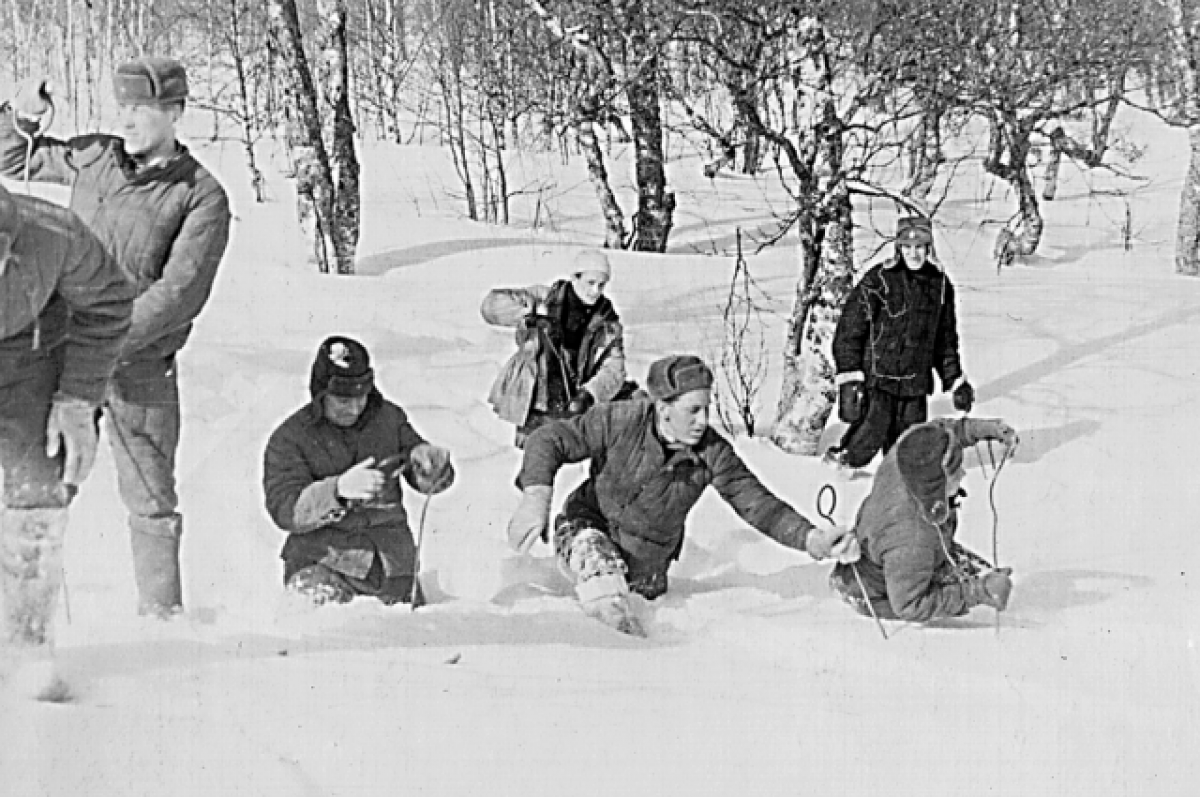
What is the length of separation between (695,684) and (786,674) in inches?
13.1

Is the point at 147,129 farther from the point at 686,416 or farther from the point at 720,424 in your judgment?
the point at 720,424

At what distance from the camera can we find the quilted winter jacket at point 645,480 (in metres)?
4.34

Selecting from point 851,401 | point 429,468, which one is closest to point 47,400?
point 429,468

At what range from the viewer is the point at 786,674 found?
147 inches

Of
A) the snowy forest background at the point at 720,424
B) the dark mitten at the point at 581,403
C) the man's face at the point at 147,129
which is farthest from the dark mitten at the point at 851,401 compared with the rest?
the man's face at the point at 147,129

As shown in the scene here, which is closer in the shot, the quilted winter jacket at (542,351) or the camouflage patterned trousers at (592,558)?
the camouflage patterned trousers at (592,558)

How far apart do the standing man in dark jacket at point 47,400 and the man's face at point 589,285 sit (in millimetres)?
2492

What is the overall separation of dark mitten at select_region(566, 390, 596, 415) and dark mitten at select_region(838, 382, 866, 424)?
1277 mm

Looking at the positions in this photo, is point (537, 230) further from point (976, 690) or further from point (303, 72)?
point (976, 690)

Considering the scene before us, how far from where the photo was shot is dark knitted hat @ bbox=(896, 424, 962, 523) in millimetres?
4230

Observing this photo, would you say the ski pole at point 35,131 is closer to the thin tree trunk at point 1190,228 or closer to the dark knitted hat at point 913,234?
the dark knitted hat at point 913,234

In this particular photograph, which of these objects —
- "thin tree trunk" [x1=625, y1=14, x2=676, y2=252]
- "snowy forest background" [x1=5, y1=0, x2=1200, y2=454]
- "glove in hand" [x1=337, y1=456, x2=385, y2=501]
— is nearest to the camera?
"glove in hand" [x1=337, y1=456, x2=385, y2=501]

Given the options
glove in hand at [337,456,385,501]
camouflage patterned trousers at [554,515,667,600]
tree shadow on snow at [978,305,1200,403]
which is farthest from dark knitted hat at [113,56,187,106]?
tree shadow on snow at [978,305,1200,403]

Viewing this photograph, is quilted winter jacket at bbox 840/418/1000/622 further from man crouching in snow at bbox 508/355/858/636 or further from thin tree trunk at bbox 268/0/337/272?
thin tree trunk at bbox 268/0/337/272
